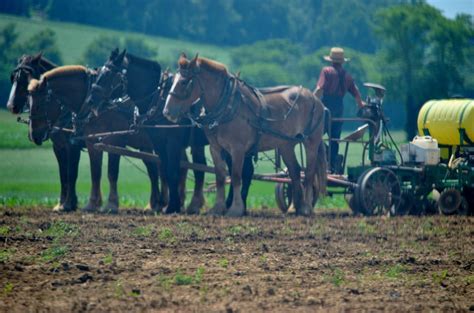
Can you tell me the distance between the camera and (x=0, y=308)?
8961 millimetres

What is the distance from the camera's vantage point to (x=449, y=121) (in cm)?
1848

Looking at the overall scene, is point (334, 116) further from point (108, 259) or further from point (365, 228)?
point (108, 259)

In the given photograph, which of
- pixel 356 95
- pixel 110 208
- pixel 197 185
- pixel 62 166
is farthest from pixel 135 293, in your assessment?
pixel 356 95

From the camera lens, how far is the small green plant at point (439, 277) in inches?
417

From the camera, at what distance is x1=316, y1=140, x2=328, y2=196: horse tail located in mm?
17594

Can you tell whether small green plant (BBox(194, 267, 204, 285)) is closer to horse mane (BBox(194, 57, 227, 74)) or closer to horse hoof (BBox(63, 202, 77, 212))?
horse mane (BBox(194, 57, 227, 74))

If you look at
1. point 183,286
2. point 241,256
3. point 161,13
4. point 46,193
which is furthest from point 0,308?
point 161,13

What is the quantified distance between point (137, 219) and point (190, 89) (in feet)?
6.40

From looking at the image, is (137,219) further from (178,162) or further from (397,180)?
(397,180)

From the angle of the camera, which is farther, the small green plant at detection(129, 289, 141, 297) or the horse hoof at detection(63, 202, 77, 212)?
the horse hoof at detection(63, 202, 77, 212)

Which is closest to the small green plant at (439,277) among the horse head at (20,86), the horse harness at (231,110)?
the horse harness at (231,110)

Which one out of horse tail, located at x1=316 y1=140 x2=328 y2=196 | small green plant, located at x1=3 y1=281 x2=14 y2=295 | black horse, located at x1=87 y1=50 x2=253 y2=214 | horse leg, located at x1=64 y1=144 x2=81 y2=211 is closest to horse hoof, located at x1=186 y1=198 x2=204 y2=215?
black horse, located at x1=87 y1=50 x2=253 y2=214

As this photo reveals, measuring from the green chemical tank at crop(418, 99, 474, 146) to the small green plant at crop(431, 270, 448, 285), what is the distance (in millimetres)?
7286

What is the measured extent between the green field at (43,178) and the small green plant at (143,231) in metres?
6.78
